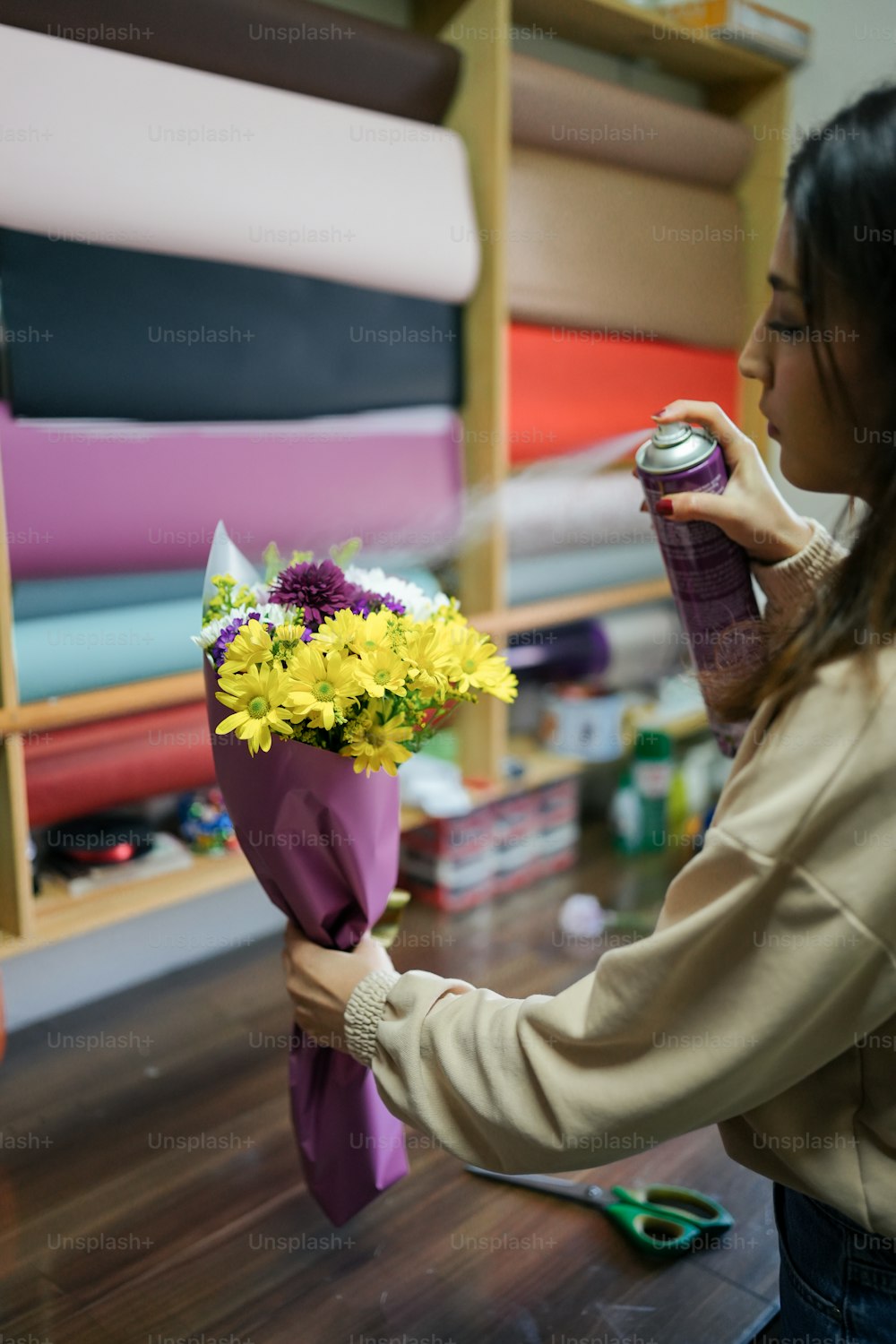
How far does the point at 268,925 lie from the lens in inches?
94.7

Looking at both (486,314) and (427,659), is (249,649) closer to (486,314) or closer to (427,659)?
(427,659)

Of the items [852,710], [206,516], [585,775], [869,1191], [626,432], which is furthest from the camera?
Result: [585,775]

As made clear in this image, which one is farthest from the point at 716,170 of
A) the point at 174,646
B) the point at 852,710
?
the point at 852,710

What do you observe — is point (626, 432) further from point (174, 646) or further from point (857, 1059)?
point (857, 1059)

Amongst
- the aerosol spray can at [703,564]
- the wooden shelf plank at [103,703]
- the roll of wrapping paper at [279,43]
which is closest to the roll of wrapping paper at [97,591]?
the wooden shelf plank at [103,703]

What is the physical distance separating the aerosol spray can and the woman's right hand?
0.04ft

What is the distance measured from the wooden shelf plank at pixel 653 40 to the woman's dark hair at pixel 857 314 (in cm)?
186

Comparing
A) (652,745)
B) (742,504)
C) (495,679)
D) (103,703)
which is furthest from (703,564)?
(652,745)

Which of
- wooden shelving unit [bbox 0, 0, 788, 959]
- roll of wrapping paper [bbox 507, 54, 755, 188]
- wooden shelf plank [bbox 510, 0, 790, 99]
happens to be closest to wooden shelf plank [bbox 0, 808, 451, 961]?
wooden shelving unit [bbox 0, 0, 788, 959]

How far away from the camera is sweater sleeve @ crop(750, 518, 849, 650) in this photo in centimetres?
114

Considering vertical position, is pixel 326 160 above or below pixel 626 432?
above

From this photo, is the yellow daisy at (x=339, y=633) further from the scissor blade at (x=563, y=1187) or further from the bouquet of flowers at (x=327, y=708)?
the scissor blade at (x=563, y=1187)

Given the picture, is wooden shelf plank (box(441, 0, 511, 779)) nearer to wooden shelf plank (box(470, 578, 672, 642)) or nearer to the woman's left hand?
wooden shelf plank (box(470, 578, 672, 642))

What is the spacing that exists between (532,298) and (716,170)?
33.5 inches
